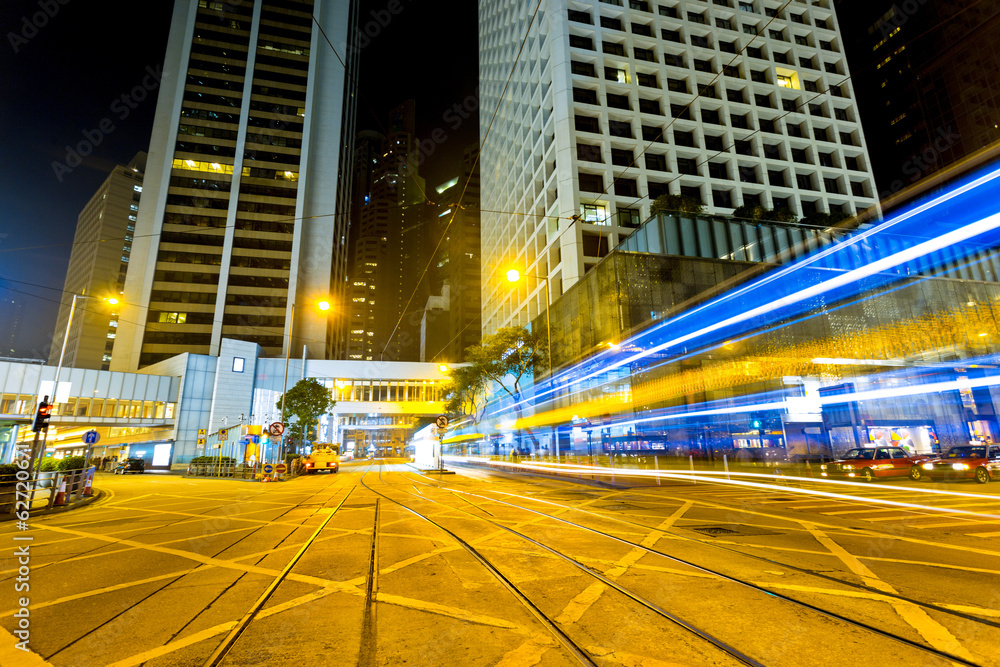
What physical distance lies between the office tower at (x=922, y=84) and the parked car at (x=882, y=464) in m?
57.0

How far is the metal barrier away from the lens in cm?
1263

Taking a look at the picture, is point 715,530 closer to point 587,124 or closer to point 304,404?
point 304,404

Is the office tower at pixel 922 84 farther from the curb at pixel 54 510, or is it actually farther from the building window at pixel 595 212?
the curb at pixel 54 510

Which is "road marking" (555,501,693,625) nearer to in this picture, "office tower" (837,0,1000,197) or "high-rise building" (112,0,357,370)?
"office tower" (837,0,1000,197)

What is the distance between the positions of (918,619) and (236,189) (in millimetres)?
97599

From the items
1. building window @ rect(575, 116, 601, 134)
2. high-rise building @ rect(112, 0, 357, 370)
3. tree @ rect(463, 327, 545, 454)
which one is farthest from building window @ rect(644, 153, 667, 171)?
high-rise building @ rect(112, 0, 357, 370)

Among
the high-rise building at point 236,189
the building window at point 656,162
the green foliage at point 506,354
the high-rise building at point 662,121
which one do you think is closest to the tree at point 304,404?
the green foliage at point 506,354

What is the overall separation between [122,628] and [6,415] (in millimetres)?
52658

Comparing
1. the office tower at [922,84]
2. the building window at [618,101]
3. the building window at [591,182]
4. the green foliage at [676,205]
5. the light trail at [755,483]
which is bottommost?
the light trail at [755,483]

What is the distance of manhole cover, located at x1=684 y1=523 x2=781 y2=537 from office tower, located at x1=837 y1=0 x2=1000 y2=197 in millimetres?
73157

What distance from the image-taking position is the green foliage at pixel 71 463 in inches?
Result: 693

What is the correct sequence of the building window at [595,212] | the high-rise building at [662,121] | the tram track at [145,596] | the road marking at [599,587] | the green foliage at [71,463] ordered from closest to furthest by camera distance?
1. the tram track at [145,596]
2. the road marking at [599,587]
3. the green foliage at [71,463]
4. the building window at [595,212]
5. the high-rise building at [662,121]

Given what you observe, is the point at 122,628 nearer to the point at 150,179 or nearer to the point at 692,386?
the point at 692,386

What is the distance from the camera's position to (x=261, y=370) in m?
61.5
